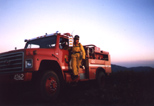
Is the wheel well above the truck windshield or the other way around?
the other way around

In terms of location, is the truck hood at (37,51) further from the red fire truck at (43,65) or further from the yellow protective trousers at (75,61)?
the yellow protective trousers at (75,61)

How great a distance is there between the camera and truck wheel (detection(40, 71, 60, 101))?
496cm

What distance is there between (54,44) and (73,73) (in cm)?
144

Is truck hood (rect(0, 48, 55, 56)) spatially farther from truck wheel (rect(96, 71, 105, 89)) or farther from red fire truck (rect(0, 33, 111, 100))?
truck wheel (rect(96, 71, 105, 89))

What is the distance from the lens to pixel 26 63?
16.5ft

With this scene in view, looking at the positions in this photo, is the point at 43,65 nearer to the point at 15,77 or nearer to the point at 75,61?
the point at 15,77

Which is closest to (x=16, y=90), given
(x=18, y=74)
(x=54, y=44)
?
(x=18, y=74)

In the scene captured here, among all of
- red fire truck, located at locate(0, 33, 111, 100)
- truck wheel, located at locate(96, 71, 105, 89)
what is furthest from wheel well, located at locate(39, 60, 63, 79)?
truck wheel, located at locate(96, 71, 105, 89)

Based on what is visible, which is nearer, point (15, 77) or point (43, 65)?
point (15, 77)

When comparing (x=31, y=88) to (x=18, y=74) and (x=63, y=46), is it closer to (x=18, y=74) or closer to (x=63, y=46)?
(x=18, y=74)

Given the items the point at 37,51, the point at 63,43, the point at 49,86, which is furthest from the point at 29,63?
the point at 63,43

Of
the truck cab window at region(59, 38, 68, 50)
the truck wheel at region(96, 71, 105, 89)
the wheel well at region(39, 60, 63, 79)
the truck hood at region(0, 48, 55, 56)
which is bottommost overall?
the truck wheel at region(96, 71, 105, 89)

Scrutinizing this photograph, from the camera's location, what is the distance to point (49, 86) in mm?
5176

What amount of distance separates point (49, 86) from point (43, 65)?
863 mm
